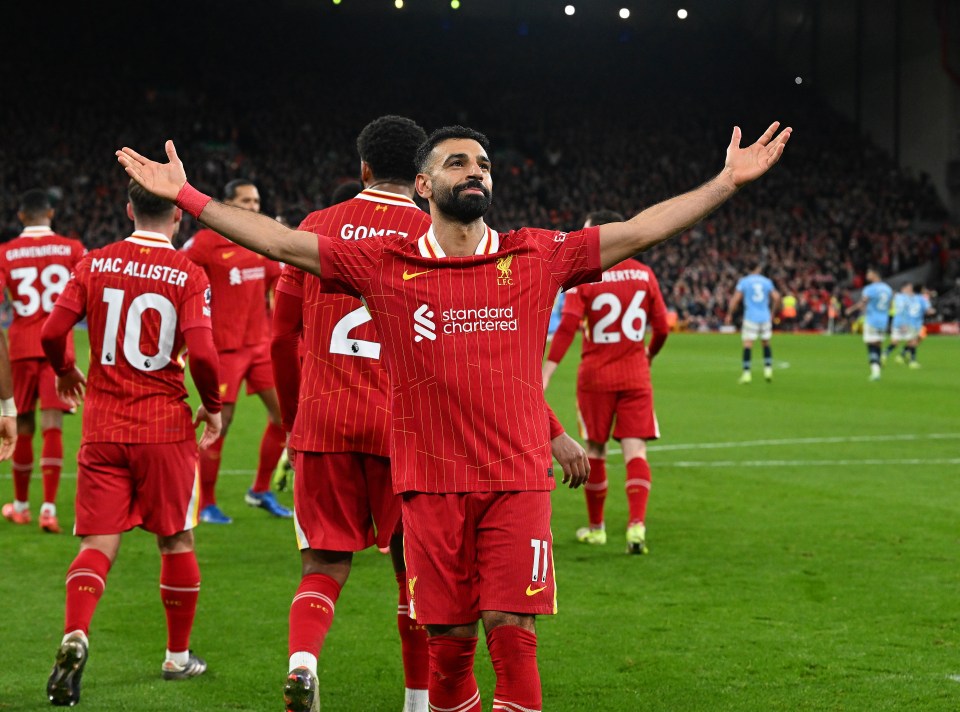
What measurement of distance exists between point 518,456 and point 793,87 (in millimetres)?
55889

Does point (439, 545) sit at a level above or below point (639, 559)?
above

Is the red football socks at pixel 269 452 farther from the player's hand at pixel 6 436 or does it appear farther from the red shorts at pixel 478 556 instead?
the red shorts at pixel 478 556

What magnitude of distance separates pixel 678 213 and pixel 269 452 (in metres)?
6.40

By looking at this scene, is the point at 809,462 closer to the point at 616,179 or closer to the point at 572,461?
the point at 572,461

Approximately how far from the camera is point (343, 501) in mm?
4664

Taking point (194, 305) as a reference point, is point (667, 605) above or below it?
below

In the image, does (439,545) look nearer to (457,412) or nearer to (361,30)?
(457,412)

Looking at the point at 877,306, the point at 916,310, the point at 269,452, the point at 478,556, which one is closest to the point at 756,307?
the point at 877,306

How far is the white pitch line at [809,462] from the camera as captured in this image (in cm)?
1245

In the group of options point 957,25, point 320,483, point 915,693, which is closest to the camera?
point 320,483

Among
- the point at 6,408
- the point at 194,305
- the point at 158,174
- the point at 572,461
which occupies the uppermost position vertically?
the point at 158,174

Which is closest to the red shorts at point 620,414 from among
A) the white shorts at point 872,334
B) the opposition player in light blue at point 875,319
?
the opposition player in light blue at point 875,319

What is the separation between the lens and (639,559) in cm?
816

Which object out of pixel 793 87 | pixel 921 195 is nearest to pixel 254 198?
pixel 921 195
